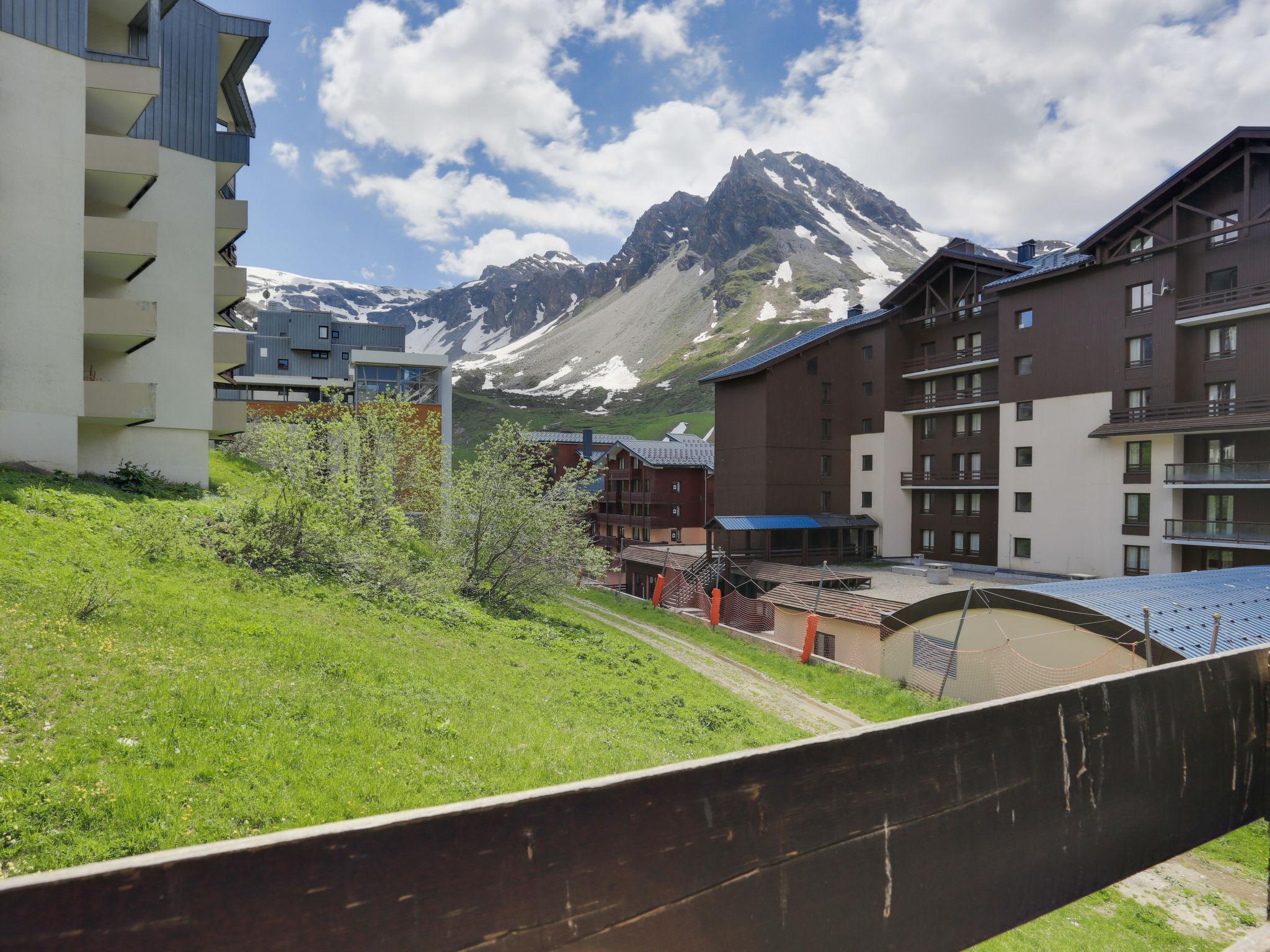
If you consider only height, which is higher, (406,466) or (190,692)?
(406,466)

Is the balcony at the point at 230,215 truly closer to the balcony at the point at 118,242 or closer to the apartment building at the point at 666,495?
the balcony at the point at 118,242

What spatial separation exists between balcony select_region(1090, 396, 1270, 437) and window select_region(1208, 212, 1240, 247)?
668 cm

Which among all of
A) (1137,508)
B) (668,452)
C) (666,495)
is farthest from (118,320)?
(1137,508)

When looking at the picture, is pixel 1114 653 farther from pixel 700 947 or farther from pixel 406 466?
pixel 406 466

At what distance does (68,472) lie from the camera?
64.7 ft

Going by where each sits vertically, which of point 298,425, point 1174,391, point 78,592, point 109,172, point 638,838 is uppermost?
point 109,172

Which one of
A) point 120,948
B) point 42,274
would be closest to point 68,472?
point 42,274

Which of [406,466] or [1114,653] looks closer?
[1114,653]

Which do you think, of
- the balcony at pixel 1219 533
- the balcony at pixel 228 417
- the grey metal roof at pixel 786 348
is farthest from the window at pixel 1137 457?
the balcony at pixel 228 417

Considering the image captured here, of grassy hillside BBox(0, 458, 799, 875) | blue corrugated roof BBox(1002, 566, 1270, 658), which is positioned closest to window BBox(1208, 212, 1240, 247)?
blue corrugated roof BBox(1002, 566, 1270, 658)

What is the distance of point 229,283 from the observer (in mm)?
28547

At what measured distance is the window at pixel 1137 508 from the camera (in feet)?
99.8

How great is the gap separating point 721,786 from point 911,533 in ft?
147

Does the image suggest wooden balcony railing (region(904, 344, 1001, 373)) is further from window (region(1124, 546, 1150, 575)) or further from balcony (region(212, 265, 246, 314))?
balcony (region(212, 265, 246, 314))
